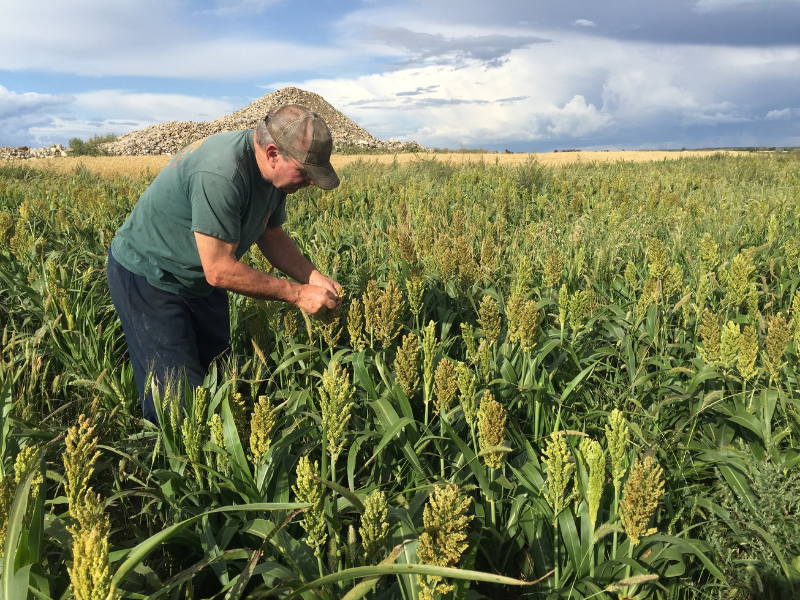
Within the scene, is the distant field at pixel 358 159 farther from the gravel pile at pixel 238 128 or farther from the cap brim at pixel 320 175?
the gravel pile at pixel 238 128

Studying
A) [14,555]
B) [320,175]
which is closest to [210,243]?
[320,175]

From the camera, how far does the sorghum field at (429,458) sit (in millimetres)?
1342

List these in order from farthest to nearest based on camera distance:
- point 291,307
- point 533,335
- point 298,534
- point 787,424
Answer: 1. point 291,307
2. point 787,424
3. point 533,335
4. point 298,534

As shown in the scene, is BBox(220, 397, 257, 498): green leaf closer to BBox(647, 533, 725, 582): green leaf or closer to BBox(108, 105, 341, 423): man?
BBox(108, 105, 341, 423): man

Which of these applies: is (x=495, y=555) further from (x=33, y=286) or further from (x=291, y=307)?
(x=33, y=286)

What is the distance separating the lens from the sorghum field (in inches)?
52.8

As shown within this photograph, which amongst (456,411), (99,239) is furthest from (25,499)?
(99,239)

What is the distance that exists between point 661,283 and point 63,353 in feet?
10.9

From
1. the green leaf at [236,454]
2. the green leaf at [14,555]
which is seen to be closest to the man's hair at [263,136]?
the green leaf at [236,454]

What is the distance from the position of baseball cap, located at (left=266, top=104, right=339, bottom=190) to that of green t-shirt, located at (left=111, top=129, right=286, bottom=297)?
25 cm

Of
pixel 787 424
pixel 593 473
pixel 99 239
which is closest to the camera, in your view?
pixel 593 473

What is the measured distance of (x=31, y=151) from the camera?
37.2m

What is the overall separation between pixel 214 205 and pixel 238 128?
45.0 meters

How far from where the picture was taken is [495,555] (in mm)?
1870
